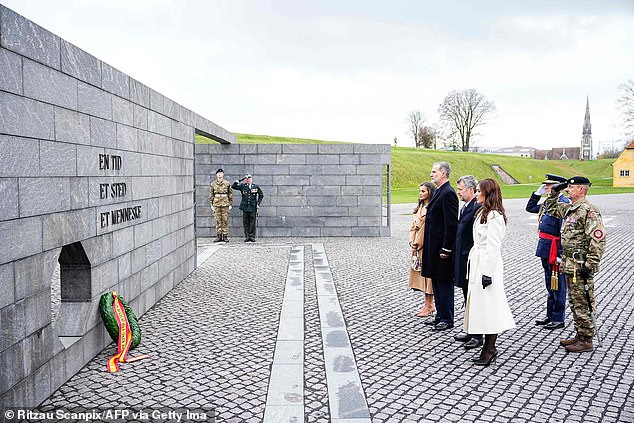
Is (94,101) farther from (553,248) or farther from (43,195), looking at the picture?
(553,248)

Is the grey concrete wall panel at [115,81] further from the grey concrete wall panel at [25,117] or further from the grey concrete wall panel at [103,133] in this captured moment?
the grey concrete wall panel at [25,117]

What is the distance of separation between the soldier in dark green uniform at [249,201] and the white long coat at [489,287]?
35.5 feet

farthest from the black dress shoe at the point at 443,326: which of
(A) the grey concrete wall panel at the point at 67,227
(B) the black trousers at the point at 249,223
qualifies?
(B) the black trousers at the point at 249,223

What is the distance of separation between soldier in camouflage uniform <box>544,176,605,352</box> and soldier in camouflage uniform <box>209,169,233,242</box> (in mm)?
10774

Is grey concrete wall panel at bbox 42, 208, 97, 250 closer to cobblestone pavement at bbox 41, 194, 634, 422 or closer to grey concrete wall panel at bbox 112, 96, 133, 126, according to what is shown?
cobblestone pavement at bbox 41, 194, 634, 422

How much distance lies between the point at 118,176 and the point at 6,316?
9.64 feet

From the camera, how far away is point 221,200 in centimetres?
1589

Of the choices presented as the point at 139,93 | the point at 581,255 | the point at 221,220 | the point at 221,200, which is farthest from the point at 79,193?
the point at 221,220

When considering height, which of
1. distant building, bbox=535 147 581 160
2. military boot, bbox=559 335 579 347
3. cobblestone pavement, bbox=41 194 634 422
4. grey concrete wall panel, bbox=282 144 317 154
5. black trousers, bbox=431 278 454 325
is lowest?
cobblestone pavement, bbox=41 194 634 422

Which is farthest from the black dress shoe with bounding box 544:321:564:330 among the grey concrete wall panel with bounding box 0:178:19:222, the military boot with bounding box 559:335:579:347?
the grey concrete wall panel with bounding box 0:178:19:222

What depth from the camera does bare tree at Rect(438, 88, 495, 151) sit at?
85875 millimetres

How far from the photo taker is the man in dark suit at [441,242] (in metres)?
6.94

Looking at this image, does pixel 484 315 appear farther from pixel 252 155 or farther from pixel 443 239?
pixel 252 155

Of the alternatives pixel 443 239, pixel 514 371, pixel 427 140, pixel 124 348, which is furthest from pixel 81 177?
pixel 427 140
